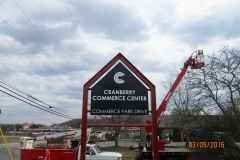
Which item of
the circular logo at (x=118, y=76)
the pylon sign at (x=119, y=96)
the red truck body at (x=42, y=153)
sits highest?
the circular logo at (x=118, y=76)

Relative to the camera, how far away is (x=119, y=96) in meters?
8.20

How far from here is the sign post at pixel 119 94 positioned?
26.7ft

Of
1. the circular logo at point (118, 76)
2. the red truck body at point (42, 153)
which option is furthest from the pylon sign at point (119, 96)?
the red truck body at point (42, 153)

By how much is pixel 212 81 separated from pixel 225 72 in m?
0.81

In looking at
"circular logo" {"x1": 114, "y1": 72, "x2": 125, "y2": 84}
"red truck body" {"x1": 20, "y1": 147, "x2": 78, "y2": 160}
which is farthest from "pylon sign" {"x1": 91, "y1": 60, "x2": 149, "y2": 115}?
"red truck body" {"x1": 20, "y1": 147, "x2": 78, "y2": 160}

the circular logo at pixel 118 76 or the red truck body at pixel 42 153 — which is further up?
the circular logo at pixel 118 76

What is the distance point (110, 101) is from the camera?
8.16 meters

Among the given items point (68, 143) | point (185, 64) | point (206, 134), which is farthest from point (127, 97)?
point (68, 143)

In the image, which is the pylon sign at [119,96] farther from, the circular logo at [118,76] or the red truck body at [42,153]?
the red truck body at [42,153]

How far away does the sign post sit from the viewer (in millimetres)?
8141

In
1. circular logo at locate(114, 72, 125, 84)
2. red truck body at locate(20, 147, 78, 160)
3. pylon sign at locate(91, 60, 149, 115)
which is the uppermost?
circular logo at locate(114, 72, 125, 84)

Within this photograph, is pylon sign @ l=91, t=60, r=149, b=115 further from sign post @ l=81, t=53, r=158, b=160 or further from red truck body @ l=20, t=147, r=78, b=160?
red truck body @ l=20, t=147, r=78, b=160

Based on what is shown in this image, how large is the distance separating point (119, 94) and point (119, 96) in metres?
0.06

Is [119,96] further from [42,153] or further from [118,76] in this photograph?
[42,153]
